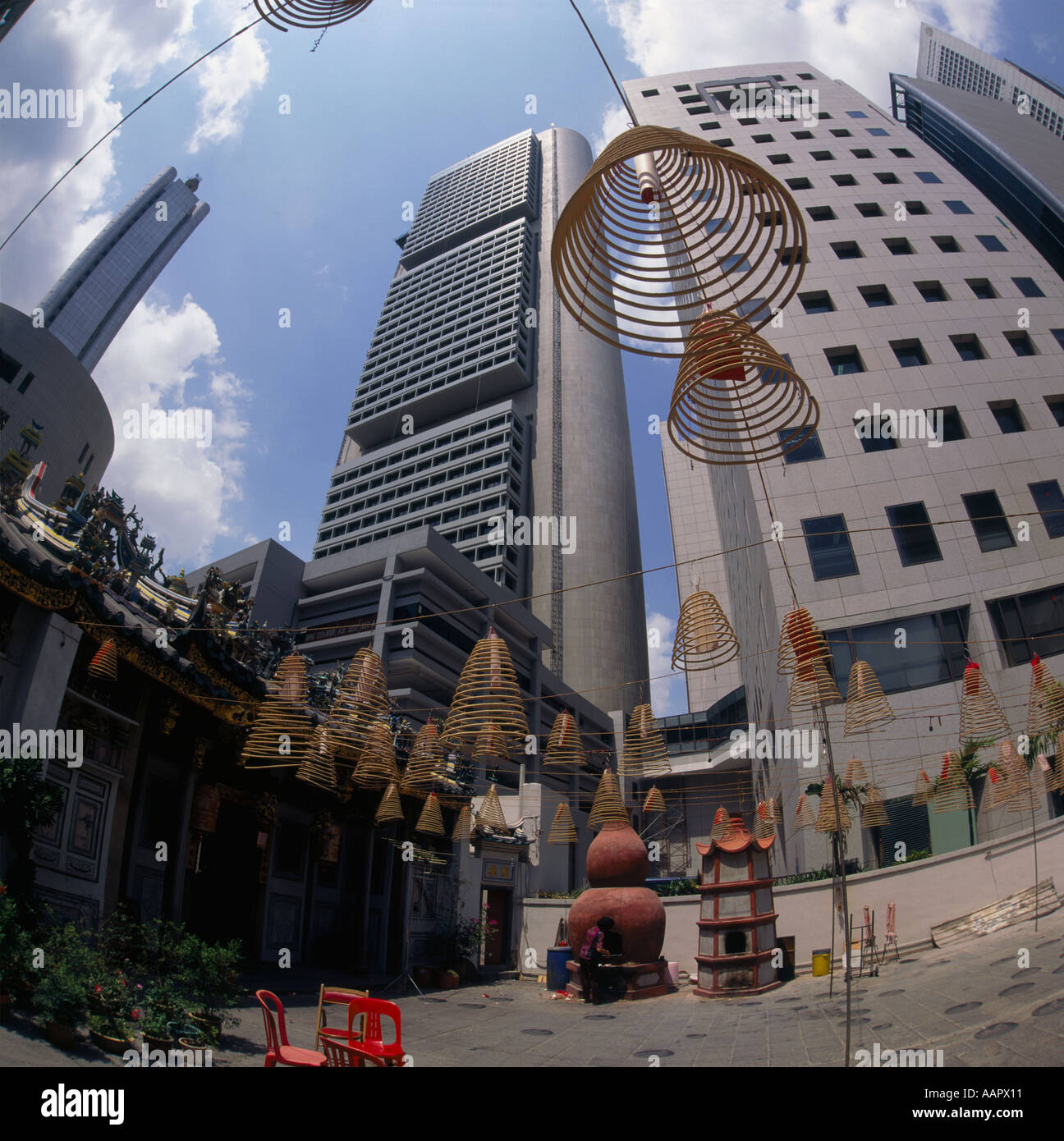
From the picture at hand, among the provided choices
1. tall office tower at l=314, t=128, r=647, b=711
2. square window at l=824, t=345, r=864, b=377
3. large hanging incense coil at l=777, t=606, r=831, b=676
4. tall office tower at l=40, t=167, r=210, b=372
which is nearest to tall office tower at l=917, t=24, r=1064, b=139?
tall office tower at l=314, t=128, r=647, b=711

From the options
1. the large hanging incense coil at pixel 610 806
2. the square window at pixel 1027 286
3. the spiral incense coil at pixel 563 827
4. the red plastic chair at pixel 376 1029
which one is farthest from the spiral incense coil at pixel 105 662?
the square window at pixel 1027 286

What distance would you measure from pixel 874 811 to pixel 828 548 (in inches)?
367

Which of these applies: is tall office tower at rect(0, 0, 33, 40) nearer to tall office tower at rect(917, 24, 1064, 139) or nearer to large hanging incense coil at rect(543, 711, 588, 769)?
large hanging incense coil at rect(543, 711, 588, 769)

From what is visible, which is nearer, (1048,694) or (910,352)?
(1048,694)

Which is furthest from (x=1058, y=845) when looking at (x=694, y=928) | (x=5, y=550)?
(x=5, y=550)

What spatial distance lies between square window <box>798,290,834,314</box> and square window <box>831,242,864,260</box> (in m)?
4.01

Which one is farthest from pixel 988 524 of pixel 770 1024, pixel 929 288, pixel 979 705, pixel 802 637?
pixel 770 1024

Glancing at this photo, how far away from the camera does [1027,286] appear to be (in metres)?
33.7

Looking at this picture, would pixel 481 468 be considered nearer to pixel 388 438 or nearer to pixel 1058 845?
pixel 388 438

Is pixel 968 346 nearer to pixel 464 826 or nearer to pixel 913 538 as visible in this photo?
pixel 913 538

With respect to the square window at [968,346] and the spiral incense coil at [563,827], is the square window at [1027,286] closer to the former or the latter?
the square window at [968,346]

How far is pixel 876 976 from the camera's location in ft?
47.7
